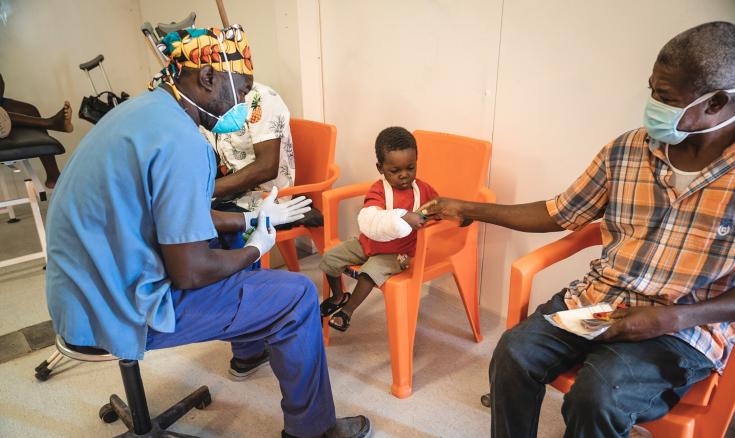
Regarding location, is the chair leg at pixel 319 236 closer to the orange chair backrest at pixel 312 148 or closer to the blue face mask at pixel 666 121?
the orange chair backrest at pixel 312 148

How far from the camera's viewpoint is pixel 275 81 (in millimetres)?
2850

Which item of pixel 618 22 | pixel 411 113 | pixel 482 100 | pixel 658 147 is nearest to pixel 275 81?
pixel 411 113

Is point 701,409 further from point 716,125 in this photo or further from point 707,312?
point 716,125

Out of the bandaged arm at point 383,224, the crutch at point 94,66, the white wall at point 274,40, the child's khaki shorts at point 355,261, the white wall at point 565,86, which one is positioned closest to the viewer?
the white wall at point 565,86

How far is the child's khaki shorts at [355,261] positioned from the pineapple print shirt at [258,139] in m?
0.46

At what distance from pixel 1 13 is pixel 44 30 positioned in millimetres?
278

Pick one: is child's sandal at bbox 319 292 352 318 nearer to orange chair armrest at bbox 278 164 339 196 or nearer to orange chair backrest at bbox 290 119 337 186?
orange chair armrest at bbox 278 164 339 196

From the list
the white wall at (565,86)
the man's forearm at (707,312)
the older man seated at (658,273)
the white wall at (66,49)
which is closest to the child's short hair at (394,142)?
the white wall at (565,86)

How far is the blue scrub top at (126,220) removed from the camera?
1133 mm

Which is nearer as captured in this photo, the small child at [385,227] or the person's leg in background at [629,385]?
the person's leg in background at [629,385]

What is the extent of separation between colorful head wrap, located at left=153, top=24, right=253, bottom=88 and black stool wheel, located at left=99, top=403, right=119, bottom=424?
1197 millimetres

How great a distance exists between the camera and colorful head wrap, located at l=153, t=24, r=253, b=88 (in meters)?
1.26

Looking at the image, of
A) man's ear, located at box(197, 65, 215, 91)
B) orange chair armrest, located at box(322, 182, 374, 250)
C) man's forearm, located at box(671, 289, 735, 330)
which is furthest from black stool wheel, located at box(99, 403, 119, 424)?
man's forearm, located at box(671, 289, 735, 330)

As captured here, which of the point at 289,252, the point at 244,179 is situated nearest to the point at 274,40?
the point at 244,179
